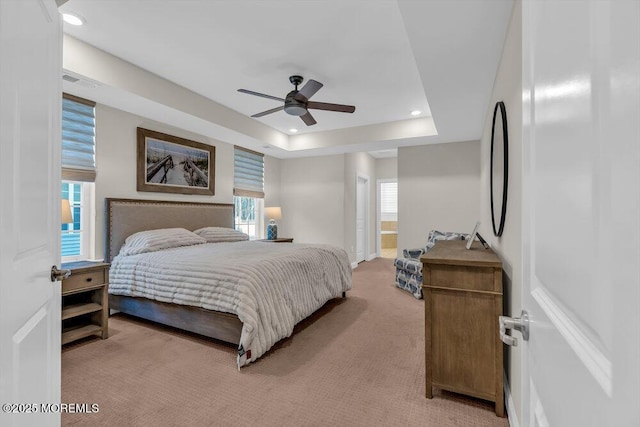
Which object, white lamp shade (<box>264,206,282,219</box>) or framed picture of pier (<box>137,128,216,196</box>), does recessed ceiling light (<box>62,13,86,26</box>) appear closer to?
framed picture of pier (<box>137,128,216,196</box>)

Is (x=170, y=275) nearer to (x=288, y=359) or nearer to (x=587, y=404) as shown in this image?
(x=288, y=359)

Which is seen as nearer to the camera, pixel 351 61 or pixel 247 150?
pixel 351 61

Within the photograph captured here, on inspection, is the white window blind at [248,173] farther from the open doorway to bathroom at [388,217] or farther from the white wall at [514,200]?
the white wall at [514,200]

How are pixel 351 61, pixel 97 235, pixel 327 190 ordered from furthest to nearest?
pixel 327 190 → pixel 97 235 → pixel 351 61

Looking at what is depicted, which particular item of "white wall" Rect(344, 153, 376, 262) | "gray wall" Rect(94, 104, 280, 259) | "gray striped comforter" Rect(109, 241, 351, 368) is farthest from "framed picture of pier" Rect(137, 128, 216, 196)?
"white wall" Rect(344, 153, 376, 262)

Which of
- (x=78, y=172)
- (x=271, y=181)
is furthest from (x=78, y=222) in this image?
(x=271, y=181)

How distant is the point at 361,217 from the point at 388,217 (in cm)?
207

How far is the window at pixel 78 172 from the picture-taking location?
9.99 ft

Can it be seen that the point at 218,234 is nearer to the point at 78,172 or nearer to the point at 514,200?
the point at 78,172

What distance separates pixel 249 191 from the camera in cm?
552

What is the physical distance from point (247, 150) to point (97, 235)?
279 cm

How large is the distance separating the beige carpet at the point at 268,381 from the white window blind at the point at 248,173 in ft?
9.19

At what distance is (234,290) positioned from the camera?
239 cm

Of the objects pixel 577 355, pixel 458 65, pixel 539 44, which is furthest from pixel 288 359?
pixel 458 65
